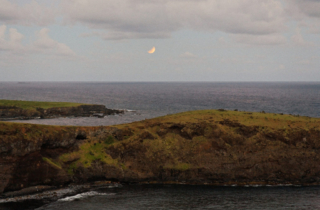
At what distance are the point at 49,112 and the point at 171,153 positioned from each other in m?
88.4

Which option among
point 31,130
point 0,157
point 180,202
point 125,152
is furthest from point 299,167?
point 0,157

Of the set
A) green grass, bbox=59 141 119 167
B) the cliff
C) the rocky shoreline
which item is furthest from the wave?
the rocky shoreline

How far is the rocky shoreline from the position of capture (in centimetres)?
11994

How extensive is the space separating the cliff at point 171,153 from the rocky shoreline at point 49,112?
7177cm

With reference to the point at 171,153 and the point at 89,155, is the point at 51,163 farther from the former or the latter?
the point at 171,153

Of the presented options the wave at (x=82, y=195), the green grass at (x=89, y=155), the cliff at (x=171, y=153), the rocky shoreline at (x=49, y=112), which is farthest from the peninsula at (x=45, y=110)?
the wave at (x=82, y=195)

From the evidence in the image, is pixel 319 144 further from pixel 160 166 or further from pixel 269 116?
pixel 160 166

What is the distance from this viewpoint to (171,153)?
177ft

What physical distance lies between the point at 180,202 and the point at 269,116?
32593 mm

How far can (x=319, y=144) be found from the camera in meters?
53.4

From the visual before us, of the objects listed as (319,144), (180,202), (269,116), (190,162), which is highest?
(269,116)

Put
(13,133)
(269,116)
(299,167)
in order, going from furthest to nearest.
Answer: (269,116) < (299,167) < (13,133)

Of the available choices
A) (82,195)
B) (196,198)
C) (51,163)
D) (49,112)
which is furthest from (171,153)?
(49,112)

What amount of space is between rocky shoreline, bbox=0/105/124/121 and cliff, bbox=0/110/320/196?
71.8 m
